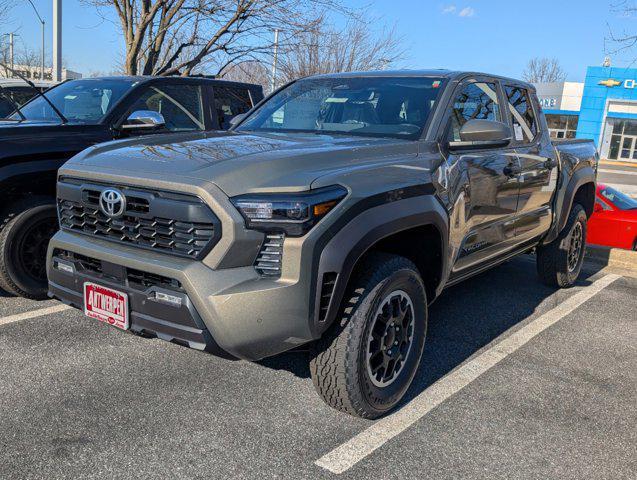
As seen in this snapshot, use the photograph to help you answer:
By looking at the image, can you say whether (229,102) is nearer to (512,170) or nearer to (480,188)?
(512,170)

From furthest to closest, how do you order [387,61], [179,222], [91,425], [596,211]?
[387,61], [596,211], [91,425], [179,222]

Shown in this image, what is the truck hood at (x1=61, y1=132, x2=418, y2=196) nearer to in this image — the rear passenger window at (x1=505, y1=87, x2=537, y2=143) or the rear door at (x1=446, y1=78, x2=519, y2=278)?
the rear door at (x1=446, y1=78, x2=519, y2=278)

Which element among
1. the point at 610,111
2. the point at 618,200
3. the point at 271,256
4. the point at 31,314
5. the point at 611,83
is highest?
the point at 611,83

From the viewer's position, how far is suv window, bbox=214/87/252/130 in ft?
20.7

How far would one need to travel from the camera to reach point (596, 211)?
8844 millimetres

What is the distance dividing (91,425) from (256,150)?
5.24 feet

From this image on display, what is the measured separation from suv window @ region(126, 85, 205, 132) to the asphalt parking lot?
205 centimetres

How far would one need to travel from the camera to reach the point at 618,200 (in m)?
8.97

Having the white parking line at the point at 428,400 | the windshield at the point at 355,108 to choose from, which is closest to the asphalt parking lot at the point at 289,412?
the white parking line at the point at 428,400

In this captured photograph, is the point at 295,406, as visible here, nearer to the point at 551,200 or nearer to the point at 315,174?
the point at 315,174

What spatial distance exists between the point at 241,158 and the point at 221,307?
741 mm

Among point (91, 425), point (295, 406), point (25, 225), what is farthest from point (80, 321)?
point (295, 406)

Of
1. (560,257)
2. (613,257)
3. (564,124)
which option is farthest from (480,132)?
(564,124)

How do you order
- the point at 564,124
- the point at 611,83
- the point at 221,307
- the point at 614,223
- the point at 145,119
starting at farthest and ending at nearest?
1. the point at 564,124
2. the point at 611,83
3. the point at 614,223
4. the point at 145,119
5. the point at 221,307
